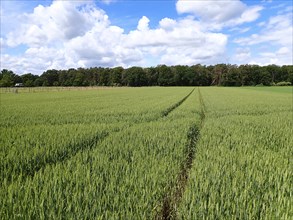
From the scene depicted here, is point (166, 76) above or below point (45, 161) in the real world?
above

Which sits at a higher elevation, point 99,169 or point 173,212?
point 99,169

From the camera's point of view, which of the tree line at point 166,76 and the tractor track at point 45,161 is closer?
the tractor track at point 45,161

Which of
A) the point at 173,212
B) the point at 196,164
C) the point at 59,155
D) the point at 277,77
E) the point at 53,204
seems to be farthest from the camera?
the point at 277,77

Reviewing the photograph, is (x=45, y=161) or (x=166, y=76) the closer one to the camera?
(x=45, y=161)

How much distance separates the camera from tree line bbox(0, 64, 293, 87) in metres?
132

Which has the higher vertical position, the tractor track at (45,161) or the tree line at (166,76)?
the tree line at (166,76)

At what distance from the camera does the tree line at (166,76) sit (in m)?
132

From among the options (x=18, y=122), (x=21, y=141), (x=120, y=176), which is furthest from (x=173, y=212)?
(x=18, y=122)

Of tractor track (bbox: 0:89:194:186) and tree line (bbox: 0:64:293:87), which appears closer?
tractor track (bbox: 0:89:194:186)

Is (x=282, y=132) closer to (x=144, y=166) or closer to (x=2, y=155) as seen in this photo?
(x=144, y=166)

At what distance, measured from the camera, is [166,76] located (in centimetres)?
14262

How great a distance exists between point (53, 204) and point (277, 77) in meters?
152

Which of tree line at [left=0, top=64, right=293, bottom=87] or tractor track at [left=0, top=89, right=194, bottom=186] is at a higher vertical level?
tree line at [left=0, top=64, right=293, bottom=87]

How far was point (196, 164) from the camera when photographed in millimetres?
5184
